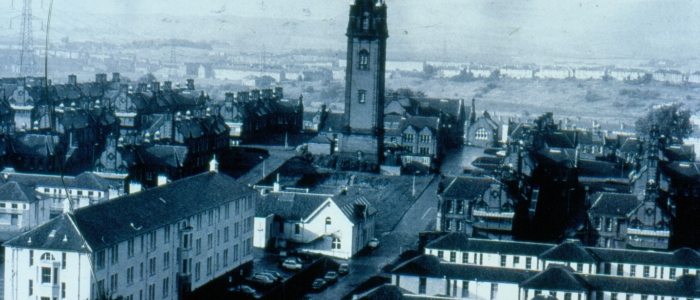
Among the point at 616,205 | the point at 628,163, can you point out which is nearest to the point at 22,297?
the point at 616,205

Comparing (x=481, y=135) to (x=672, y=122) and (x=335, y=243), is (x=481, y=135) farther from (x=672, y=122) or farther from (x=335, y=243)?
(x=335, y=243)

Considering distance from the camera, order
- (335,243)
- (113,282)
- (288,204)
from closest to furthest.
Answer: (113,282)
(335,243)
(288,204)

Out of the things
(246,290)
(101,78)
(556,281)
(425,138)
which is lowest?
(246,290)

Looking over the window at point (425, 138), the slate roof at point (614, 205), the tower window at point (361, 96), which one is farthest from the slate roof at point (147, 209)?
the window at point (425, 138)

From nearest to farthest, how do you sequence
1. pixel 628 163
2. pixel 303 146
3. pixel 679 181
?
pixel 679 181 < pixel 628 163 < pixel 303 146

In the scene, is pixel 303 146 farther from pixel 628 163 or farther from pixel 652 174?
pixel 652 174

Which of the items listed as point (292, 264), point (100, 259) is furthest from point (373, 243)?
point (100, 259)

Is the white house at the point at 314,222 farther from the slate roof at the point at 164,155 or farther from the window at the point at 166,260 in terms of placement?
the slate roof at the point at 164,155

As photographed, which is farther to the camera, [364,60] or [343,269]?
[364,60]
